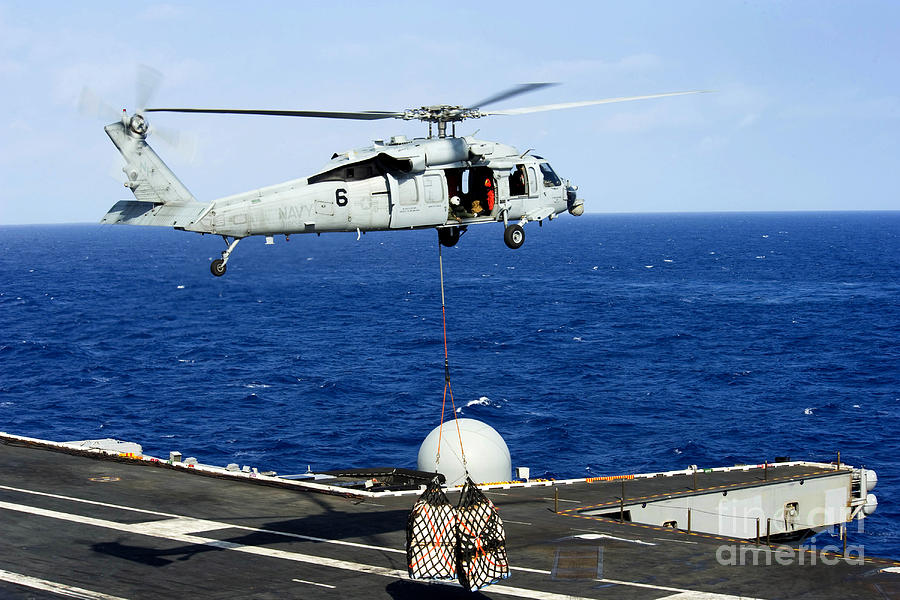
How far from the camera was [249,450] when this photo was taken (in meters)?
59.4

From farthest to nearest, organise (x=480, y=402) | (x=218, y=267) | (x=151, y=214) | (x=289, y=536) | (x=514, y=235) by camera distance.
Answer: (x=480, y=402), (x=289, y=536), (x=514, y=235), (x=151, y=214), (x=218, y=267)

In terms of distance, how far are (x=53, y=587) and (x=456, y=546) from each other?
1196 centimetres

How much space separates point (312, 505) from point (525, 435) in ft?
92.2

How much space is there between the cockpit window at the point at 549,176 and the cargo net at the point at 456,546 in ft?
46.4

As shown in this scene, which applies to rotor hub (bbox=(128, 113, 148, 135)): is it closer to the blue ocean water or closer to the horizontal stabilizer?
the horizontal stabilizer

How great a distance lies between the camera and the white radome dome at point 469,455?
39.1 meters

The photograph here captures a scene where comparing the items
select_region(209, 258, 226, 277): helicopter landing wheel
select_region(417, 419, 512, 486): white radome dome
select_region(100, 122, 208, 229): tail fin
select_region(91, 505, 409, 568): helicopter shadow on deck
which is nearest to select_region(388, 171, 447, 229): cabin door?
select_region(209, 258, 226, 277): helicopter landing wheel

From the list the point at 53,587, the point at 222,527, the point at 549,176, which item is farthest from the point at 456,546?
the point at 549,176

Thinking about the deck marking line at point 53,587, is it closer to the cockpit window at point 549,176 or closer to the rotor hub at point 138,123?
the rotor hub at point 138,123

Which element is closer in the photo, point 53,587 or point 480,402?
point 53,587

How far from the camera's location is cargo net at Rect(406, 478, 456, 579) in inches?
825

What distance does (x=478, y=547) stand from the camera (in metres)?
21.0

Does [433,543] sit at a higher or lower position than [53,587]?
higher

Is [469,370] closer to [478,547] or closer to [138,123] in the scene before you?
[138,123]
